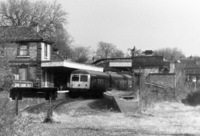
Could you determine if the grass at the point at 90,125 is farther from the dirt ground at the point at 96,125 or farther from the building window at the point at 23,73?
the building window at the point at 23,73

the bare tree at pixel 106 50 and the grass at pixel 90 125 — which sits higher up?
the bare tree at pixel 106 50

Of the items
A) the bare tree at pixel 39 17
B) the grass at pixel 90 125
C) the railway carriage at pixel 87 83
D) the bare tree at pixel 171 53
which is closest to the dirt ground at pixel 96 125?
the grass at pixel 90 125

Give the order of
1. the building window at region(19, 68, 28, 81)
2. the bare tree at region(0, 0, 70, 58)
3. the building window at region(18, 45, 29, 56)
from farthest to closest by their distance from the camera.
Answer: the bare tree at region(0, 0, 70, 58), the building window at region(18, 45, 29, 56), the building window at region(19, 68, 28, 81)

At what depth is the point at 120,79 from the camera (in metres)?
34.7

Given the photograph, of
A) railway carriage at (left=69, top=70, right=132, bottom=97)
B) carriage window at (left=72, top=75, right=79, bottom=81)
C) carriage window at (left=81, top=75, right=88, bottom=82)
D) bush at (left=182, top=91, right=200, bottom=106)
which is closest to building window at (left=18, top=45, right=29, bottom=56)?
railway carriage at (left=69, top=70, right=132, bottom=97)

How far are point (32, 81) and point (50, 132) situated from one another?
794 inches

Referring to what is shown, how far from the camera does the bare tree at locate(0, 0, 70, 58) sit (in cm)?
4912

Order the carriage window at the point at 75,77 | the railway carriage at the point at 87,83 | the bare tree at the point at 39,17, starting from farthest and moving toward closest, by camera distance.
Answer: the bare tree at the point at 39,17
the carriage window at the point at 75,77
the railway carriage at the point at 87,83

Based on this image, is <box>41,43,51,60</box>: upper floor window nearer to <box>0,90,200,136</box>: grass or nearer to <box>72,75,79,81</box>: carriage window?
<box>72,75,79,81</box>: carriage window

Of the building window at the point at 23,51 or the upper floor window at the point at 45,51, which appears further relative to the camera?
the upper floor window at the point at 45,51

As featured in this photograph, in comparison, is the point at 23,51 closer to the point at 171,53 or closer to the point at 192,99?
the point at 192,99

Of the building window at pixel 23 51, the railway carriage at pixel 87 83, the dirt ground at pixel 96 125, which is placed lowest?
the dirt ground at pixel 96 125

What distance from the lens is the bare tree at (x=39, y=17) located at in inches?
1934

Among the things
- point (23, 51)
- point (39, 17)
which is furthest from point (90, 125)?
point (39, 17)
